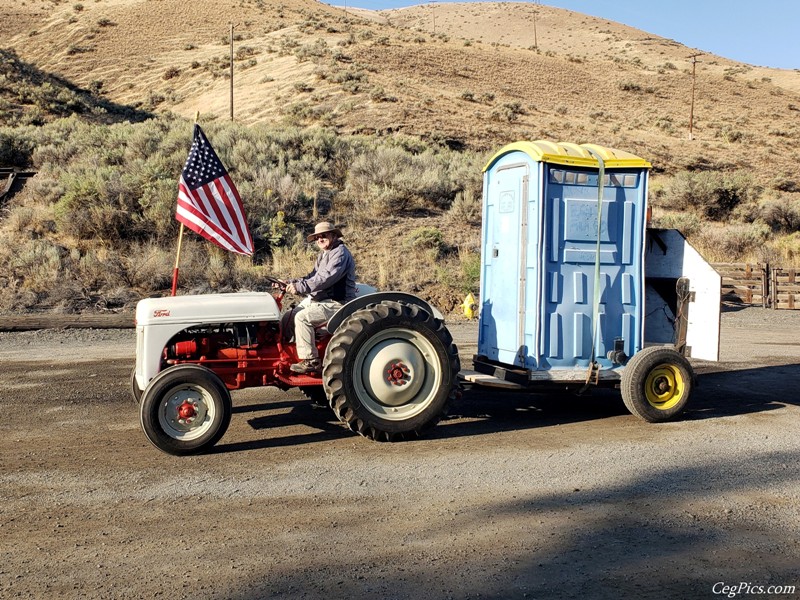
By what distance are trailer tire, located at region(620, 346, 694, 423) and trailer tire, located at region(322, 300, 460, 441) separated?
70.8 inches

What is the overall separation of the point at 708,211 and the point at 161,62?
147ft

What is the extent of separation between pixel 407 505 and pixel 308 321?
7.60ft

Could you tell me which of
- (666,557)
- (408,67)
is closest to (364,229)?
(666,557)

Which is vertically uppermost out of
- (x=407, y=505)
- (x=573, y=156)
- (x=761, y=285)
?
(x=573, y=156)

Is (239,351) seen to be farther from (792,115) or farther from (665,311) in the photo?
(792,115)

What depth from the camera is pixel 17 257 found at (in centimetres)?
1627

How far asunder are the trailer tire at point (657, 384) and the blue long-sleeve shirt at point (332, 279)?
2.87m

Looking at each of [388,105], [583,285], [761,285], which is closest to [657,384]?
[583,285]

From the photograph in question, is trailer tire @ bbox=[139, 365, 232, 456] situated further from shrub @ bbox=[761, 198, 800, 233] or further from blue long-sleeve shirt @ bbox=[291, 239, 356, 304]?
shrub @ bbox=[761, 198, 800, 233]

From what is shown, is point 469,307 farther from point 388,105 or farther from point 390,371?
point 388,105

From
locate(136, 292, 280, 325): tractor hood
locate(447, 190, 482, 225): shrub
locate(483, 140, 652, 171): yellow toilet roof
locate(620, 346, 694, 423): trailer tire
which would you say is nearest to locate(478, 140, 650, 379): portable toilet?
locate(483, 140, 652, 171): yellow toilet roof

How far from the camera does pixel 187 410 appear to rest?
658cm

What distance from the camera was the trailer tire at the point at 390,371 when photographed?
22.6 ft

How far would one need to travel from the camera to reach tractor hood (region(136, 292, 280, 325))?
6.86 m
